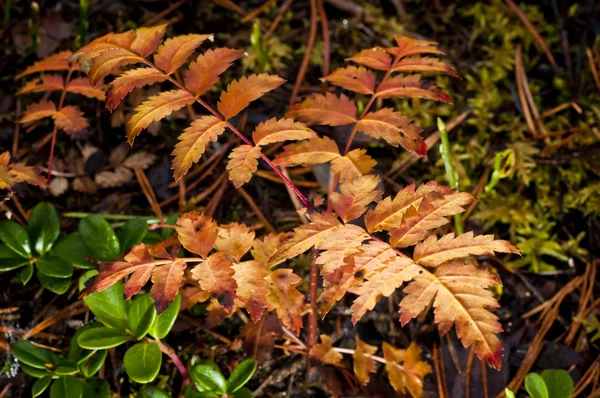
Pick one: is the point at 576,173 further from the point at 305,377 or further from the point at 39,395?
the point at 39,395

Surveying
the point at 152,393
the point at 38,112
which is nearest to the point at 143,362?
the point at 152,393

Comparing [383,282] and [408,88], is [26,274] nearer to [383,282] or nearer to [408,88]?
[383,282]

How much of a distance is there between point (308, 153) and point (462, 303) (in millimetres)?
632

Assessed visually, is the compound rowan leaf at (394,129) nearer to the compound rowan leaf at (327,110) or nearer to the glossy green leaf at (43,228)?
the compound rowan leaf at (327,110)

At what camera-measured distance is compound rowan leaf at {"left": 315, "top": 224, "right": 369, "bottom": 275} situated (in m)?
1.52

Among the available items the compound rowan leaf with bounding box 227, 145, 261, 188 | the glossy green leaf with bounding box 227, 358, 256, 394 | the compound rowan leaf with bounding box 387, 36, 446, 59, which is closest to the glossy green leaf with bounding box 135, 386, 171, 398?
the glossy green leaf with bounding box 227, 358, 256, 394

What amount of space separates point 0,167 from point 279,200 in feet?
3.69

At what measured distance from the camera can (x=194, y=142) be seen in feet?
5.34

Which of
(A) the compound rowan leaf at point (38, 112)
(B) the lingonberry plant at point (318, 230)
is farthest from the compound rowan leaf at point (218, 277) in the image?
(A) the compound rowan leaf at point (38, 112)

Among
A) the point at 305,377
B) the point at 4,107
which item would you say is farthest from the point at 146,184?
the point at 305,377

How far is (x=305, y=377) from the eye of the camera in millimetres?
2074

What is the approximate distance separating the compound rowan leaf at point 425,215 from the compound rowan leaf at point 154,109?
2.37ft

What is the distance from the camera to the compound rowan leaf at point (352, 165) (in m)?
1.74

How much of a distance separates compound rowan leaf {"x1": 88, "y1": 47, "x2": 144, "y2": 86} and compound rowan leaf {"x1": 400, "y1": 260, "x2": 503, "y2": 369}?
1.10 meters
